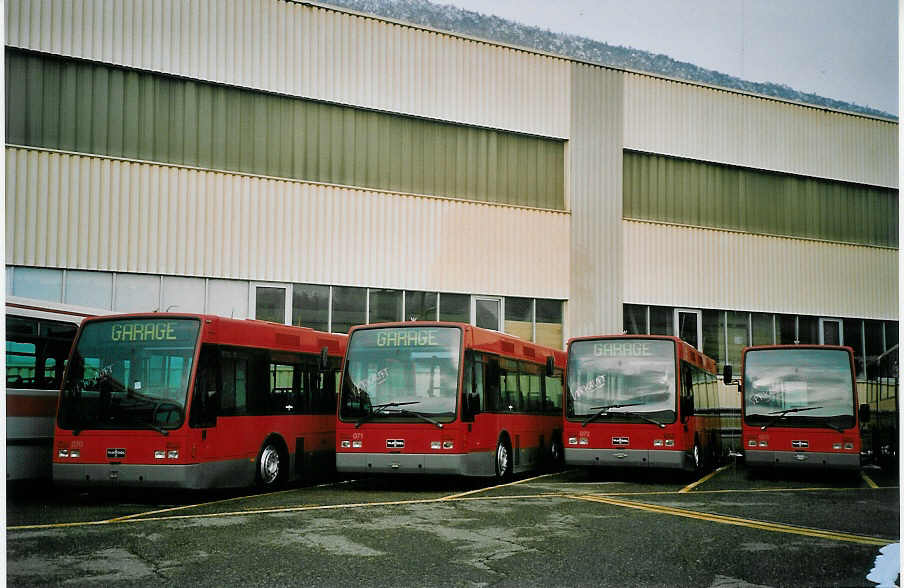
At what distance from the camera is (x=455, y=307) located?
22.9m

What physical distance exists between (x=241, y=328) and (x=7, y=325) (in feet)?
10.2

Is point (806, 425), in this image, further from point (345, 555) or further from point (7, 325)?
point (7, 325)

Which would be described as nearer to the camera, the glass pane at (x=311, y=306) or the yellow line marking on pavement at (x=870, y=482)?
the yellow line marking on pavement at (x=870, y=482)

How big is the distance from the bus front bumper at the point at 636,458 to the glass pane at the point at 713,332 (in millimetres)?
9173

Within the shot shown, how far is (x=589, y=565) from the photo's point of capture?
8.90 metres

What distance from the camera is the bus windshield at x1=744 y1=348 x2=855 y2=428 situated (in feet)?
58.3

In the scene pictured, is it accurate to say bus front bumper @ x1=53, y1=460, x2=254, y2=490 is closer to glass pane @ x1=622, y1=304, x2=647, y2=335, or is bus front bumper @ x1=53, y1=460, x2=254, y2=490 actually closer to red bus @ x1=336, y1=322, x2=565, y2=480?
red bus @ x1=336, y1=322, x2=565, y2=480

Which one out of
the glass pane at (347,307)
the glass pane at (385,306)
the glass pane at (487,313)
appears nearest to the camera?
the glass pane at (347,307)

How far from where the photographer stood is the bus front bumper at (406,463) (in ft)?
49.6

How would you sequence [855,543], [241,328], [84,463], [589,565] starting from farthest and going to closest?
[241,328] → [84,463] → [855,543] → [589,565]

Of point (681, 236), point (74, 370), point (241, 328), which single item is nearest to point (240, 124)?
point (241, 328)

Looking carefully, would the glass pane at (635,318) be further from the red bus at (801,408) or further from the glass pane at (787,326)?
the red bus at (801,408)

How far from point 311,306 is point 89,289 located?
4.52 metres

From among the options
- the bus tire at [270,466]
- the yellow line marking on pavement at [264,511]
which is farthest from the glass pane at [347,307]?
the yellow line marking on pavement at [264,511]
